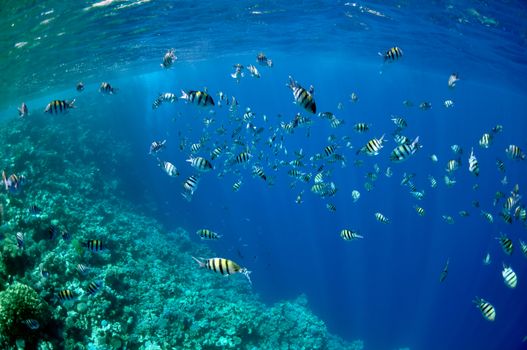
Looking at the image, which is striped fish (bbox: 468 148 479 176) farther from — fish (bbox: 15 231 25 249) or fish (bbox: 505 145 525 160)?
fish (bbox: 15 231 25 249)

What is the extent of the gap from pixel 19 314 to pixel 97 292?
79.4 inches

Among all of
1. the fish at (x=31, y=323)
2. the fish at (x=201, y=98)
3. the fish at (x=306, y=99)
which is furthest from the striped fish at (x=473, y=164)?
the fish at (x=31, y=323)

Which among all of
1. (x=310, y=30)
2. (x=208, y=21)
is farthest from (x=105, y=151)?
(x=310, y=30)

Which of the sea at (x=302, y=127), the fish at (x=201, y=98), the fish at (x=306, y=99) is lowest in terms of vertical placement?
the sea at (x=302, y=127)

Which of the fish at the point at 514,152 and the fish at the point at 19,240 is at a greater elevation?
the fish at the point at 514,152

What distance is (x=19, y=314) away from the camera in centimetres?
677

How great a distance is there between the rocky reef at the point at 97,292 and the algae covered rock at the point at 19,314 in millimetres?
18

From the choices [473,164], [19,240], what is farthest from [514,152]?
[19,240]

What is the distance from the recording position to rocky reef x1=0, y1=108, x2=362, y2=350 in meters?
7.45

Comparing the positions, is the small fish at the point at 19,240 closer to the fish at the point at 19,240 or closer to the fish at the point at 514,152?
the fish at the point at 19,240

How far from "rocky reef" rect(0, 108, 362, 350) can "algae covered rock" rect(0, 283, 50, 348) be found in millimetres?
18

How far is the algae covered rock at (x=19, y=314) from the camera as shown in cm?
654

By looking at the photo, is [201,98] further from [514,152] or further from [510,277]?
[514,152]

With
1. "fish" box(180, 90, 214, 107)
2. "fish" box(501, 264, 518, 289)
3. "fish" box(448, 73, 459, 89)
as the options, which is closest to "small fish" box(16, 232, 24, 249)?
"fish" box(180, 90, 214, 107)
